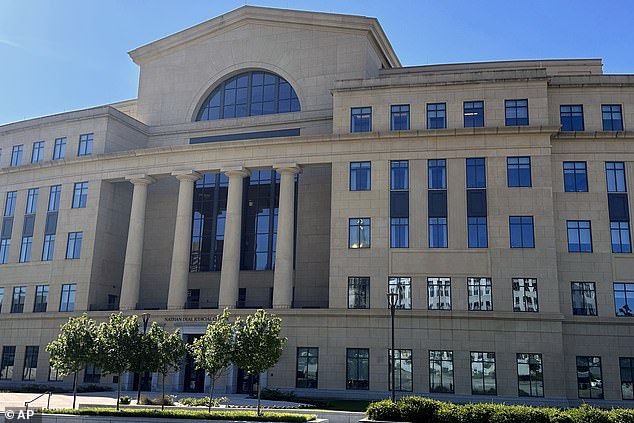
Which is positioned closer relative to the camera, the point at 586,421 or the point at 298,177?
the point at 586,421

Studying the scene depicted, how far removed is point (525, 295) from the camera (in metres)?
46.0

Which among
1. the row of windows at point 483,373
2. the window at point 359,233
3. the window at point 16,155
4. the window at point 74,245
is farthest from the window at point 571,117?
the window at point 16,155

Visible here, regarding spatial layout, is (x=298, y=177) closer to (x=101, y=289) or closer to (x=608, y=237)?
(x=101, y=289)

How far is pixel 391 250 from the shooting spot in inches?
1908

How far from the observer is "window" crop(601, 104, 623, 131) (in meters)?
49.5

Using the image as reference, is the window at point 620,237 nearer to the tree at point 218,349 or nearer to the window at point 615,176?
the window at point 615,176

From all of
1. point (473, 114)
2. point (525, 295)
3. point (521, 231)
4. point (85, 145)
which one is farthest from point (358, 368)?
point (85, 145)

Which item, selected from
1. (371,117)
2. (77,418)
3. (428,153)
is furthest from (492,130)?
(77,418)

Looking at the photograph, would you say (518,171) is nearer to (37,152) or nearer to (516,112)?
(516,112)

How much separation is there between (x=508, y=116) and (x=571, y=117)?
523cm

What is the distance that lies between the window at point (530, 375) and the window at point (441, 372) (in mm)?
4675

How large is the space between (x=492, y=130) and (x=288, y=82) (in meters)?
20.2

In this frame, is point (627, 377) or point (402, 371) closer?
point (627, 377)

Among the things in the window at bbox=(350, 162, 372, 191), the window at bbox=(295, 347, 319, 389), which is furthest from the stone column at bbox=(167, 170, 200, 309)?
the window at bbox=(350, 162, 372, 191)
